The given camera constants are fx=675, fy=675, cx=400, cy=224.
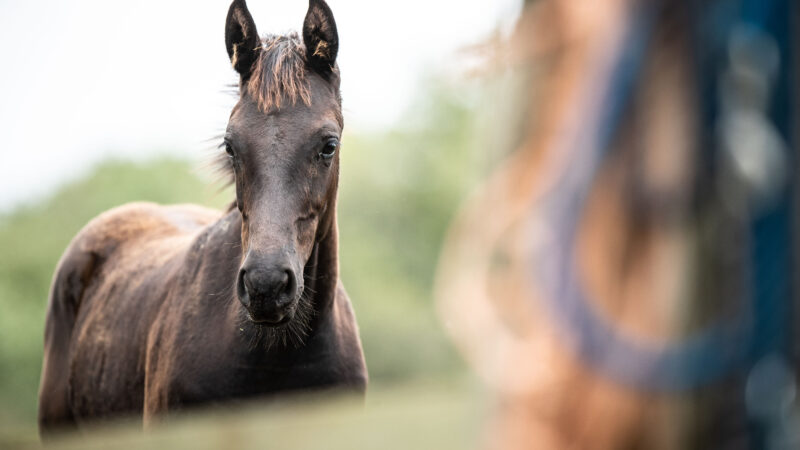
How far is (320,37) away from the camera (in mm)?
1418

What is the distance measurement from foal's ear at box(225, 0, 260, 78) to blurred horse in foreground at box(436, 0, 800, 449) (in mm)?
1072

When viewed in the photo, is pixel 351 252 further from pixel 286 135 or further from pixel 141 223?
pixel 141 223

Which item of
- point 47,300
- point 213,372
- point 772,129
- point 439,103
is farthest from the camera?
point 439,103

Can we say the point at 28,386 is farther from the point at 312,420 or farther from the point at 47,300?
the point at 312,420

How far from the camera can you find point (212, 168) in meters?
1.58

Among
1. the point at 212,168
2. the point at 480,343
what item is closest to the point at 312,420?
the point at 480,343

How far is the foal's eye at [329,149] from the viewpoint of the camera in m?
1.41

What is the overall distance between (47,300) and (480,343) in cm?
153

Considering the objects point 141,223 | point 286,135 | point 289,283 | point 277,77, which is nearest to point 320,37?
point 277,77

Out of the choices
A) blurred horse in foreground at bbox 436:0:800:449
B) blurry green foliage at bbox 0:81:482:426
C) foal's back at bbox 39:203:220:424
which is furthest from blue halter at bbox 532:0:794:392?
foal's back at bbox 39:203:220:424

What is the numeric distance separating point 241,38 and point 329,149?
A: 0.94 feet

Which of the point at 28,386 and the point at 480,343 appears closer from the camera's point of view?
the point at 480,343

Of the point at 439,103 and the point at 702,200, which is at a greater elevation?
the point at 439,103

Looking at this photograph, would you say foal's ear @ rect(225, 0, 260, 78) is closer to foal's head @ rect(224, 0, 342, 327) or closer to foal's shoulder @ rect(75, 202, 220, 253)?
foal's head @ rect(224, 0, 342, 327)
